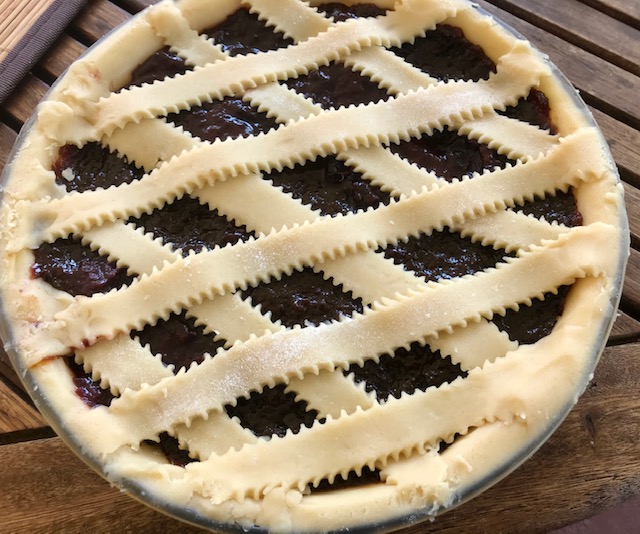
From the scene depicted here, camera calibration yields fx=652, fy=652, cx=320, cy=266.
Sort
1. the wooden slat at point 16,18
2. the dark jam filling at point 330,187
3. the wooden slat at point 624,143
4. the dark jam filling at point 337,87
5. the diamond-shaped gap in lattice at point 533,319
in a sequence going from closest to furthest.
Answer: the diamond-shaped gap in lattice at point 533,319
the dark jam filling at point 330,187
the dark jam filling at point 337,87
the wooden slat at point 624,143
the wooden slat at point 16,18

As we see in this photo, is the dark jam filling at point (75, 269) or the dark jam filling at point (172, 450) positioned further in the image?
the dark jam filling at point (75, 269)

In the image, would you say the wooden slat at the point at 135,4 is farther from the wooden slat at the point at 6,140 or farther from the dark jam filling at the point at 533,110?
the dark jam filling at the point at 533,110

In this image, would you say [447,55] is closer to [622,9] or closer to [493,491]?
[622,9]

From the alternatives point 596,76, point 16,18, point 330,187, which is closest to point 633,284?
point 596,76

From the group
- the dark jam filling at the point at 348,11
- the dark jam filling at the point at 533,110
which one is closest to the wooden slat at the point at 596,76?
the dark jam filling at the point at 533,110

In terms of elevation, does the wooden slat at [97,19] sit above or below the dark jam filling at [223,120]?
below

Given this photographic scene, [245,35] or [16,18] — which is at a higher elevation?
[245,35]
